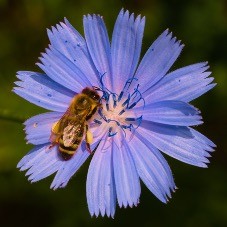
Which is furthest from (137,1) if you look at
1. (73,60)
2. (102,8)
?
(73,60)

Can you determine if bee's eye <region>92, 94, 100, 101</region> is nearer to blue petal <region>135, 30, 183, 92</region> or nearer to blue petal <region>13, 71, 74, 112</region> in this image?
blue petal <region>13, 71, 74, 112</region>

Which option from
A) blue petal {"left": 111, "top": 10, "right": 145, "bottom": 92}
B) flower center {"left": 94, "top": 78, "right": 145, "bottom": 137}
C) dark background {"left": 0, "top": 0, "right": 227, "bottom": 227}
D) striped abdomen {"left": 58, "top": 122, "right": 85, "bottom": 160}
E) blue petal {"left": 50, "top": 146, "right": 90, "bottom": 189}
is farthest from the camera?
dark background {"left": 0, "top": 0, "right": 227, "bottom": 227}

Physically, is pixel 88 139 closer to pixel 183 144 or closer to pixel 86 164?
pixel 183 144

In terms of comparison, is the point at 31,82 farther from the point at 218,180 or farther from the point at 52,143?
the point at 218,180

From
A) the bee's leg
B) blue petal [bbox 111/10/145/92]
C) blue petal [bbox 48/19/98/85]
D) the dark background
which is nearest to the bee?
the bee's leg

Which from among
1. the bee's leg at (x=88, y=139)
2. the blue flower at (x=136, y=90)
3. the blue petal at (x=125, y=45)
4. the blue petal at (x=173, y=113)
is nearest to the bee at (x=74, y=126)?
the bee's leg at (x=88, y=139)
